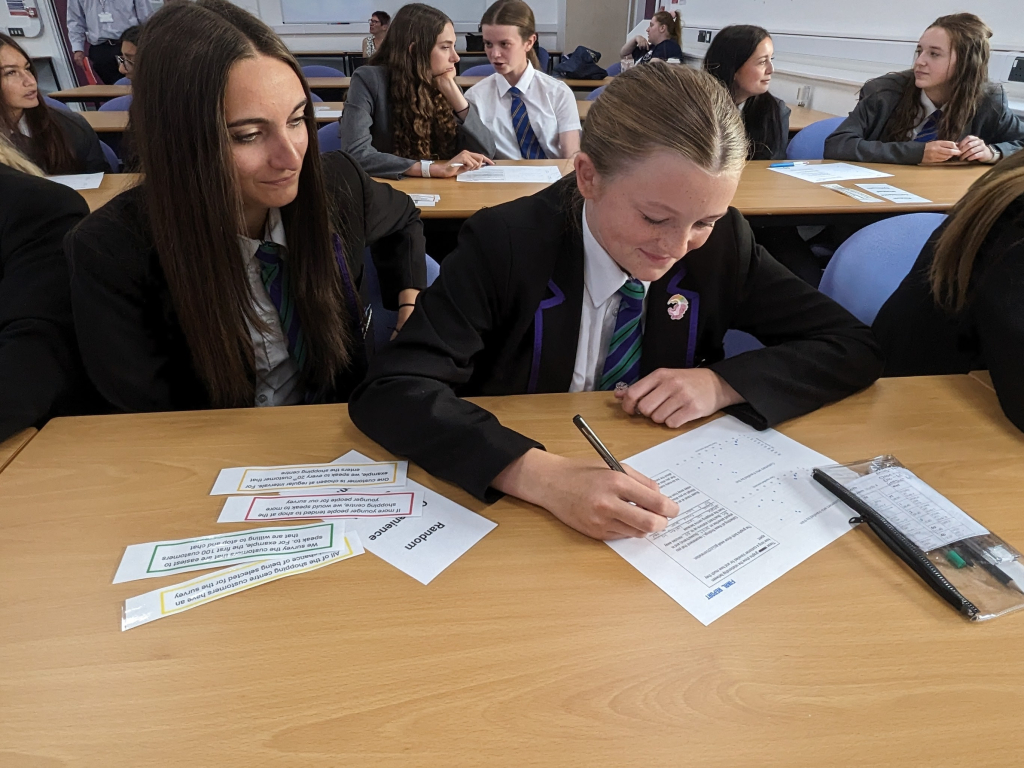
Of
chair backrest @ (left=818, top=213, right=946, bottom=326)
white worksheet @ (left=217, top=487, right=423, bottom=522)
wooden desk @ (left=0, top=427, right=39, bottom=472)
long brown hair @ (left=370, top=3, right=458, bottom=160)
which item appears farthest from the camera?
long brown hair @ (left=370, top=3, right=458, bottom=160)

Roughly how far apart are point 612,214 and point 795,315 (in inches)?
16.5

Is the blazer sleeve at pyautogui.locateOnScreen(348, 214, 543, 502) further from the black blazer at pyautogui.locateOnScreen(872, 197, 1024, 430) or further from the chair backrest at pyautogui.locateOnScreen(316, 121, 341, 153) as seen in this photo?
the chair backrest at pyautogui.locateOnScreen(316, 121, 341, 153)

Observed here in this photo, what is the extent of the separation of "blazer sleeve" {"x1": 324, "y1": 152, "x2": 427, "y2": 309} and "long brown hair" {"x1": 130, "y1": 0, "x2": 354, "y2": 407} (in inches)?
13.0

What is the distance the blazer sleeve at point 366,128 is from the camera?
8.14 ft

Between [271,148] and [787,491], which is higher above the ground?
[271,148]

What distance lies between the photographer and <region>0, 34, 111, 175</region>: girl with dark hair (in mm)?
2629

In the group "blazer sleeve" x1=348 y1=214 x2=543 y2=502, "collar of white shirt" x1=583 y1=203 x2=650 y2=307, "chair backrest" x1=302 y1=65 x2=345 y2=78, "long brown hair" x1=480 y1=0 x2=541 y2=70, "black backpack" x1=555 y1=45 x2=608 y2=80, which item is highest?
"long brown hair" x1=480 y1=0 x2=541 y2=70

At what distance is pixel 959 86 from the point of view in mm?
2713

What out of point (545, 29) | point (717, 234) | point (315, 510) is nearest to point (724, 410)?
point (717, 234)

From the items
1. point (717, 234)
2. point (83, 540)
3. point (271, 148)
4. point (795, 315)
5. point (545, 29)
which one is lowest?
point (83, 540)

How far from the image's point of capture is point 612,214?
0.97m

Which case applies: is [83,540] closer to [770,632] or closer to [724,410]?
[770,632]

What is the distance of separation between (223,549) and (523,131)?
2801 mm

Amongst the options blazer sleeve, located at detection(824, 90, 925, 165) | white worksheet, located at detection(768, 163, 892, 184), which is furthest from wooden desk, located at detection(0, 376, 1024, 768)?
blazer sleeve, located at detection(824, 90, 925, 165)
